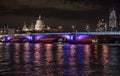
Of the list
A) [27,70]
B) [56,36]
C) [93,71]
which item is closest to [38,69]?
[27,70]

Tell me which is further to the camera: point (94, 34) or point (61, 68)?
point (94, 34)

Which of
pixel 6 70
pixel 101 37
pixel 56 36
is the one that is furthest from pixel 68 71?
pixel 56 36

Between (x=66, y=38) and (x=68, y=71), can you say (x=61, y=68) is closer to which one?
(x=68, y=71)

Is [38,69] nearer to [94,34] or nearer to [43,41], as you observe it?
[94,34]

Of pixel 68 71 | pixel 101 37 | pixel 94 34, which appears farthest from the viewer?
pixel 101 37

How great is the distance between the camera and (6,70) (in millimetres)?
44469

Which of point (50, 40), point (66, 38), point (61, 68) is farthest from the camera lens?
point (50, 40)

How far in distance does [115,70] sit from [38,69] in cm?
869

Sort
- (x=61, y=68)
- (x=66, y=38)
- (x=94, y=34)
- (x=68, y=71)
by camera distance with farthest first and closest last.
→ (x=66, y=38) < (x=94, y=34) < (x=61, y=68) < (x=68, y=71)

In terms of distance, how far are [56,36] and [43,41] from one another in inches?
350

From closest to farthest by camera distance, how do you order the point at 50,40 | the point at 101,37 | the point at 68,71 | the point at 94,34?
the point at 68,71 → the point at 94,34 → the point at 101,37 → the point at 50,40

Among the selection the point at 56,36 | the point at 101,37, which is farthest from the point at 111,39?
the point at 56,36

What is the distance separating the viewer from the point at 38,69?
45.6m

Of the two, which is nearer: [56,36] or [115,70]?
[115,70]
